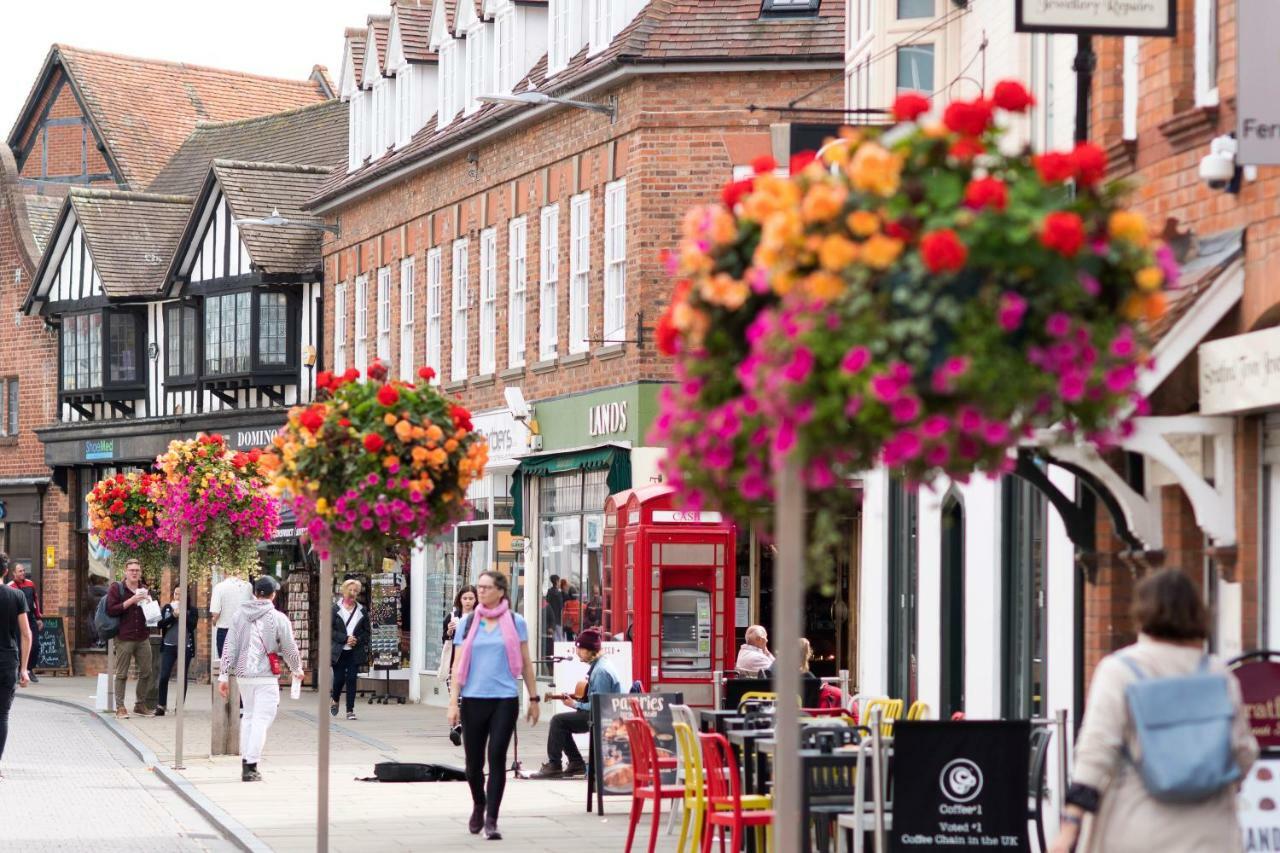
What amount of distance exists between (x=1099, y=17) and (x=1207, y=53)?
92 centimetres

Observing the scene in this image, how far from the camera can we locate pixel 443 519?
15.2 m

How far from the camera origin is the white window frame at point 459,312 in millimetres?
35344

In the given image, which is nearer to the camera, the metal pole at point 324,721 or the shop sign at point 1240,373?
the shop sign at point 1240,373

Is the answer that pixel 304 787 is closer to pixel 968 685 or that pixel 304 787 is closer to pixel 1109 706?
pixel 968 685

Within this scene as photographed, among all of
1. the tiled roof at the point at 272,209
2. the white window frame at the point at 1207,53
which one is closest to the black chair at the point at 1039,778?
the white window frame at the point at 1207,53

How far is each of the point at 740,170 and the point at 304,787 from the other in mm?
10709

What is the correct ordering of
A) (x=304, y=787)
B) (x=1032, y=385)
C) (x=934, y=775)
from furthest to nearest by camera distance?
1. (x=304, y=787)
2. (x=934, y=775)
3. (x=1032, y=385)

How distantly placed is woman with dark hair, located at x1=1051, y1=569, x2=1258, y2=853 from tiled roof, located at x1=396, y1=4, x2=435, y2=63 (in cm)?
3151

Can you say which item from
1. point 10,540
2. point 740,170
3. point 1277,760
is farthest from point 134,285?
point 1277,760

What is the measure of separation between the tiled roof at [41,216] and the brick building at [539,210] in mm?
13215

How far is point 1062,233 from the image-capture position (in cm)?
642

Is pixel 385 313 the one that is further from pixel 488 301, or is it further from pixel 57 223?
pixel 57 223

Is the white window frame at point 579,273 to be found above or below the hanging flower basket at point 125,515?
above

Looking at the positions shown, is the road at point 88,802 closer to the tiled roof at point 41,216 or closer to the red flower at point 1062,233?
the red flower at point 1062,233
